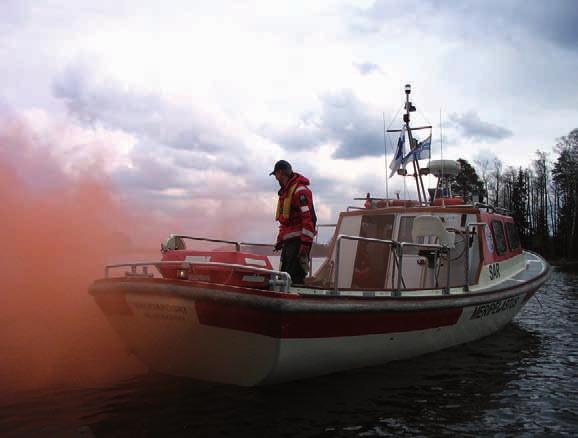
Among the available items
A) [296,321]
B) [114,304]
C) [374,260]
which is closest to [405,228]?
[374,260]

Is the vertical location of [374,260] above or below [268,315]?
above

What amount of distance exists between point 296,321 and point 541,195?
169 ft

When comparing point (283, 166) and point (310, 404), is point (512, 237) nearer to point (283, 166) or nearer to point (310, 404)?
point (283, 166)

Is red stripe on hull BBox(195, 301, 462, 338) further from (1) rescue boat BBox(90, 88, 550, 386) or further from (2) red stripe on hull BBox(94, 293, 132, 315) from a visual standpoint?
(2) red stripe on hull BBox(94, 293, 132, 315)

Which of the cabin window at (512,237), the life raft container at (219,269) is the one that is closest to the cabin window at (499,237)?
the cabin window at (512,237)

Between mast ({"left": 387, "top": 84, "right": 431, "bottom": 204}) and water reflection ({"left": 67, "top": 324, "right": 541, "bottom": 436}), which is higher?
mast ({"left": 387, "top": 84, "right": 431, "bottom": 204})

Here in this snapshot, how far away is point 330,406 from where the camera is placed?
17.0 ft

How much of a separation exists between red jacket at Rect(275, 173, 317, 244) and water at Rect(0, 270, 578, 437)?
65.1 inches

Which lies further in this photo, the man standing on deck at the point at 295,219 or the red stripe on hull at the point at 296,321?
the man standing on deck at the point at 295,219

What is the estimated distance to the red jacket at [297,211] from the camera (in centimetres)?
596

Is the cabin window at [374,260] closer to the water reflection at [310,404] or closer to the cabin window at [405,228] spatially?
the cabin window at [405,228]

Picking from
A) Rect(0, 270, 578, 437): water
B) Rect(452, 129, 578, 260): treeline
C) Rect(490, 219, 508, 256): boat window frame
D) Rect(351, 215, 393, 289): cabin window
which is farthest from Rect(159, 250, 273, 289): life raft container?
Rect(452, 129, 578, 260): treeline

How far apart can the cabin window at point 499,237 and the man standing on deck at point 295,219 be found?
4.80 metres

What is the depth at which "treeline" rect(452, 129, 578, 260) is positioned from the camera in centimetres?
4212
